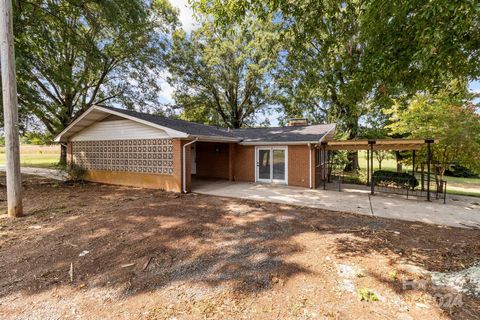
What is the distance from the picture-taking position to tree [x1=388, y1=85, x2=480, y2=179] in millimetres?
8898

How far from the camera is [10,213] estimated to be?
609 cm

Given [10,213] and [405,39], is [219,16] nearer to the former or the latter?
[405,39]

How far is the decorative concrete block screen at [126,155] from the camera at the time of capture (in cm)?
998

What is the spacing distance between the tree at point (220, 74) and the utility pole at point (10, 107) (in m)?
14.4

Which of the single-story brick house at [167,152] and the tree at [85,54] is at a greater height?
the tree at [85,54]

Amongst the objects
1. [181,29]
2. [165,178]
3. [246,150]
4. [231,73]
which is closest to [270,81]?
[231,73]

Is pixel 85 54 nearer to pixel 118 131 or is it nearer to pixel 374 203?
pixel 118 131

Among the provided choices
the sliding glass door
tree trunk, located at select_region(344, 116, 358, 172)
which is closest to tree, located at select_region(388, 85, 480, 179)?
the sliding glass door

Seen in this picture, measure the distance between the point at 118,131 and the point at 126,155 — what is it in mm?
1241

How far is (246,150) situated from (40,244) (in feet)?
30.9

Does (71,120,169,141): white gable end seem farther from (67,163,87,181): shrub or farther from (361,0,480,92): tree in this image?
(361,0,480,92): tree

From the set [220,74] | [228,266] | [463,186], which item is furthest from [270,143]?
[463,186]

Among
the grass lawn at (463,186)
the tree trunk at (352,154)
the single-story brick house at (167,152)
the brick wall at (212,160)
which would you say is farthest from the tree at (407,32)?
the tree trunk at (352,154)

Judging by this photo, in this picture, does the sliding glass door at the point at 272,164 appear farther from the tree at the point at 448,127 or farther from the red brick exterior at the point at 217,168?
the tree at the point at 448,127
